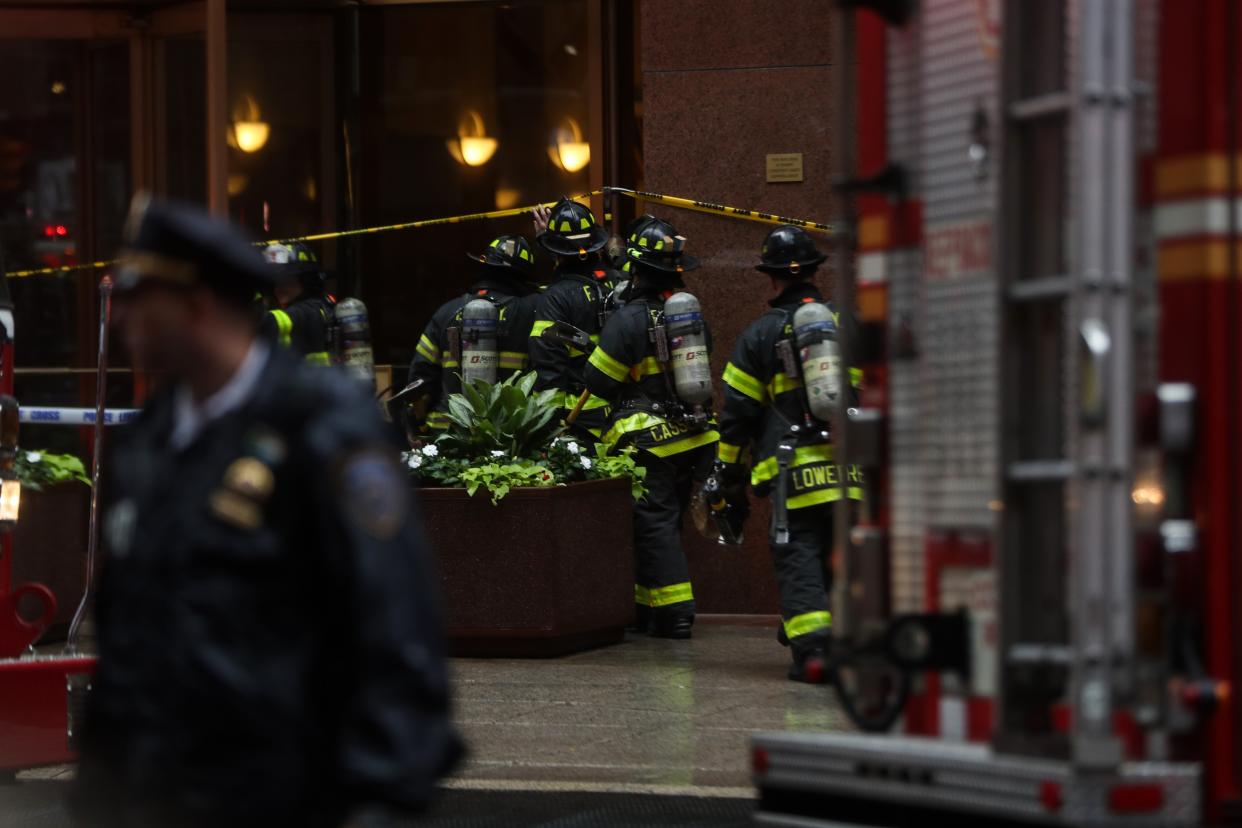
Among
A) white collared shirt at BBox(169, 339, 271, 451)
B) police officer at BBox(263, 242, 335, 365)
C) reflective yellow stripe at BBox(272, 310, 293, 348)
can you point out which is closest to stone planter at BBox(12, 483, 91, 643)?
reflective yellow stripe at BBox(272, 310, 293, 348)

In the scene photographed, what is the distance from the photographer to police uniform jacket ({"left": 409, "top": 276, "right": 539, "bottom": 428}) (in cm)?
1240

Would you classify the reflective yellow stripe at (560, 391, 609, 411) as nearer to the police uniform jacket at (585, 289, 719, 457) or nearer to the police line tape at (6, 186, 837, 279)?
the police uniform jacket at (585, 289, 719, 457)

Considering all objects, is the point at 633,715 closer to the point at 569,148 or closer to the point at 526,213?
the point at 526,213

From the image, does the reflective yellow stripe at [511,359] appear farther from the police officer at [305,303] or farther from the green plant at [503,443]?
the green plant at [503,443]

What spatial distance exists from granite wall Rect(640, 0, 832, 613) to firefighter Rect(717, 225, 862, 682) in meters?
2.01

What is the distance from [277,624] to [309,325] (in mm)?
9697

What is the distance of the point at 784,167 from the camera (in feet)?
40.5

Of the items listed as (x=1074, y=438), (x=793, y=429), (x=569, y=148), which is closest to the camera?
(x=1074, y=438)

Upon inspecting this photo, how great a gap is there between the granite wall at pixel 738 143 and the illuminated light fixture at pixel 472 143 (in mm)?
3465

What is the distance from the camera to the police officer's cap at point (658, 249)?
1130 centimetres

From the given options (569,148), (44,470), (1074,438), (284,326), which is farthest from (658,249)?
(1074,438)

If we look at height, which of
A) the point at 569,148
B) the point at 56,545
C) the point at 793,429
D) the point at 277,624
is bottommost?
the point at 56,545

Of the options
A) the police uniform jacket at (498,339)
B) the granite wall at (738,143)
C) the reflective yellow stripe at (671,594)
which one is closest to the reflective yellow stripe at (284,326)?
the police uniform jacket at (498,339)

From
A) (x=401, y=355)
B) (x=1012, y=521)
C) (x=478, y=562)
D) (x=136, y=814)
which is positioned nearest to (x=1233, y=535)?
(x=1012, y=521)
